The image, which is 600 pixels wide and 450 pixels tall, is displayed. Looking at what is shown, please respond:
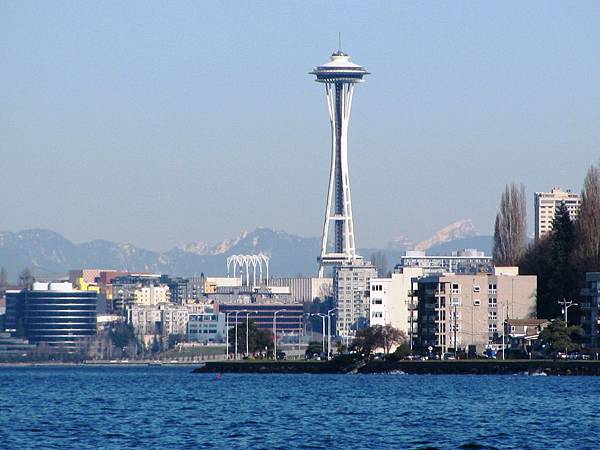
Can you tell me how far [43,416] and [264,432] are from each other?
15.8 m

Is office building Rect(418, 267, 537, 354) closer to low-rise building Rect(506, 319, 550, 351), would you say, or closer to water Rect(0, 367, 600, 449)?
low-rise building Rect(506, 319, 550, 351)

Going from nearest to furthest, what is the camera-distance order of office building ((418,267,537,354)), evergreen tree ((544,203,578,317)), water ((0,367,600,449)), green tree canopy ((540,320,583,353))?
water ((0,367,600,449)) → green tree canopy ((540,320,583,353)) → evergreen tree ((544,203,578,317)) → office building ((418,267,537,354))

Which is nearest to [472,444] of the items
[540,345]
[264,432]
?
[264,432]

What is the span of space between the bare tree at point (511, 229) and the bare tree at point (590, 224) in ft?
69.2

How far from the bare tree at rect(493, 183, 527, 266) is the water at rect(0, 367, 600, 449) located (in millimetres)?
55391

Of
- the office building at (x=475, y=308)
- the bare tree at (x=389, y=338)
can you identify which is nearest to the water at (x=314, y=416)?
the office building at (x=475, y=308)

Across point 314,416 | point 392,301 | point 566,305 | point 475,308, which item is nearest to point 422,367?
point 566,305

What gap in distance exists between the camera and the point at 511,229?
577 ft

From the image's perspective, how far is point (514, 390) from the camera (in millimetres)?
104062

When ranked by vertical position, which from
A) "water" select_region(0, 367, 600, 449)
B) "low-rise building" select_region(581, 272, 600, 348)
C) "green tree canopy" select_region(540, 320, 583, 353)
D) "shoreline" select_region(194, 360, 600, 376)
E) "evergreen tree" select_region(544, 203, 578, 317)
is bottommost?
"water" select_region(0, 367, 600, 449)

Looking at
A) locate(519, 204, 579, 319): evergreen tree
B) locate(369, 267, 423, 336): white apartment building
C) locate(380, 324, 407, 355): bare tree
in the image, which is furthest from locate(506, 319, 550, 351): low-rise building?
locate(369, 267, 423, 336): white apartment building

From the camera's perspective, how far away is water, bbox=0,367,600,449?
6538cm

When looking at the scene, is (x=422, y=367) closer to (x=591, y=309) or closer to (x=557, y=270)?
(x=591, y=309)

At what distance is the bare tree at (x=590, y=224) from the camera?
492ft
